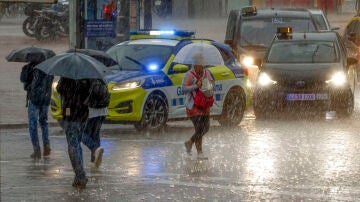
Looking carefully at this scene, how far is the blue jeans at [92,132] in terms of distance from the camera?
45.6 feet

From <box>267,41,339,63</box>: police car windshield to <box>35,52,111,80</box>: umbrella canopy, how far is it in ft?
33.0

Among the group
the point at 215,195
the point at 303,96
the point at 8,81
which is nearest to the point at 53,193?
the point at 215,195

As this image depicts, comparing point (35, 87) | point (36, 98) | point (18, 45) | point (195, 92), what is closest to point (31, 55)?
point (35, 87)

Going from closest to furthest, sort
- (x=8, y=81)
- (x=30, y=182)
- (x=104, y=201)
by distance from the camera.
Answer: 1. (x=104, y=201)
2. (x=30, y=182)
3. (x=8, y=81)

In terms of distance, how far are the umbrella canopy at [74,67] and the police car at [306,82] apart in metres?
8.93

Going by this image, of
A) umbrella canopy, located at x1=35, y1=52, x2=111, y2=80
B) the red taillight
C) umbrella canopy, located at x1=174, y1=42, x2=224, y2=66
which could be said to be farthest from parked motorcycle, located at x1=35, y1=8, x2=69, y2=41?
umbrella canopy, located at x1=35, y1=52, x2=111, y2=80

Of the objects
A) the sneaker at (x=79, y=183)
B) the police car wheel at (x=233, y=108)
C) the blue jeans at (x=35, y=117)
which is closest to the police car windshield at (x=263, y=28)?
the police car wheel at (x=233, y=108)

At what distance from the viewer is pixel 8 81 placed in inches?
1073

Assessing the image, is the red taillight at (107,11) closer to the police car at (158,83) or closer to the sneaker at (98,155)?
the police car at (158,83)

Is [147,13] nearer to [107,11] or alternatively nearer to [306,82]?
[107,11]

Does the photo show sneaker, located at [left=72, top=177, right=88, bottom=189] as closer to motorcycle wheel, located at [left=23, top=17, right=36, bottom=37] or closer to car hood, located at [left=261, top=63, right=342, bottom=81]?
car hood, located at [left=261, top=63, right=342, bottom=81]

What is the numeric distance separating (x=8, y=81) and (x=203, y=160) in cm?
1285

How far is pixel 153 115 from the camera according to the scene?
1875 centimetres

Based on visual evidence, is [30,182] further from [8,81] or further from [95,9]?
[8,81]
